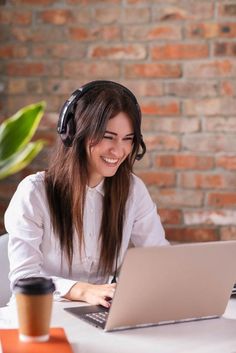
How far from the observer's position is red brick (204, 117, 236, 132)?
2951mm

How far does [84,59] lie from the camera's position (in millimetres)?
3008

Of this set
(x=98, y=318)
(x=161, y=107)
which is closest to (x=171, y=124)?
(x=161, y=107)

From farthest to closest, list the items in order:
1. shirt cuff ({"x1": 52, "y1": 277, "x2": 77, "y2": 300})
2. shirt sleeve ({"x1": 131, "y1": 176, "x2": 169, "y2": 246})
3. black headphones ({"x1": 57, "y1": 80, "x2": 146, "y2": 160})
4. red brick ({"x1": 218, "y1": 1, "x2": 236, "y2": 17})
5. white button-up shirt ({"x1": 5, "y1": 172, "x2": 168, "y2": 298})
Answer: red brick ({"x1": 218, "y1": 1, "x2": 236, "y2": 17}), shirt sleeve ({"x1": 131, "y1": 176, "x2": 169, "y2": 246}), black headphones ({"x1": 57, "y1": 80, "x2": 146, "y2": 160}), white button-up shirt ({"x1": 5, "y1": 172, "x2": 168, "y2": 298}), shirt cuff ({"x1": 52, "y1": 277, "x2": 77, "y2": 300})

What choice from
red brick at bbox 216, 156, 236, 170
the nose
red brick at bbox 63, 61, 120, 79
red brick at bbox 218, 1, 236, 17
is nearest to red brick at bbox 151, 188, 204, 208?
red brick at bbox 216, 156, 236, 170

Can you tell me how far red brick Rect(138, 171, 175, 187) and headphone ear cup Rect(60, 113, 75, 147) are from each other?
0.87 meters

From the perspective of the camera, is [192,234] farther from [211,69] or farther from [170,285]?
[170,285]

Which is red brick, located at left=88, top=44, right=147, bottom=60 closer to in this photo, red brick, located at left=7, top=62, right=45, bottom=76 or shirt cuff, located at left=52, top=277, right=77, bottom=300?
red brick, located at left=7, top=62, right=45, bottom=76

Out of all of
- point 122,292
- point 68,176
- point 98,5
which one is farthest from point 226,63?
point 122,292

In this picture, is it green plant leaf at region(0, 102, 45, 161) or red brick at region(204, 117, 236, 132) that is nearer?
green plant leaf at region(0, 102, 45, 161)

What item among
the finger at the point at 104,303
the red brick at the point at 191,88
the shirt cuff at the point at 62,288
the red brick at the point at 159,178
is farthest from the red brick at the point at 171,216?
the finger at the point at 104,303

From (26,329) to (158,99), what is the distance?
171 cm

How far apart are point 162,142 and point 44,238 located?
1.00 metres

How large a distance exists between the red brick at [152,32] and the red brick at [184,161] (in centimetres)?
49

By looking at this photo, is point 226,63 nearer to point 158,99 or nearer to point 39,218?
point 158,99
